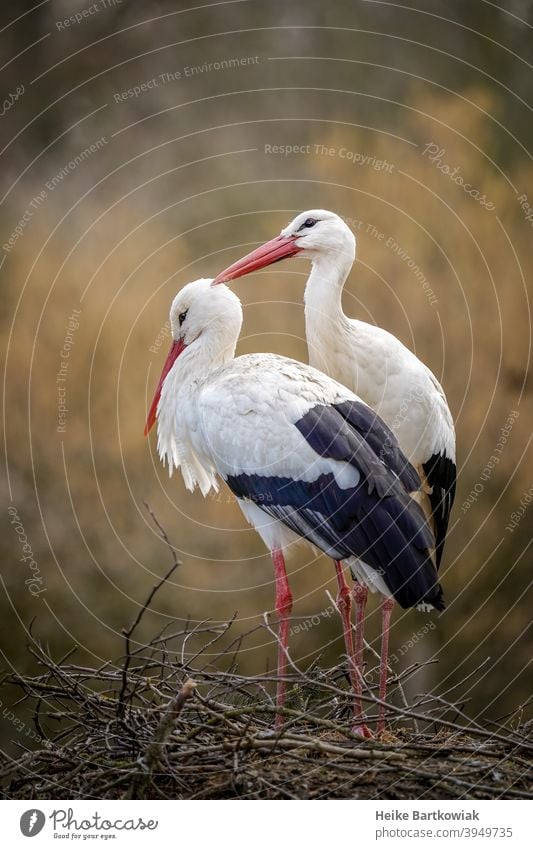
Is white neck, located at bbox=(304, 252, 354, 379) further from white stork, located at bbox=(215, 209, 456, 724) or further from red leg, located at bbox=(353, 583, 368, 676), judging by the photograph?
red leg, located at bbox=(353, 583, 368, 676)

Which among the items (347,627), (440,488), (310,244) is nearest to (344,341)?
(310,244)

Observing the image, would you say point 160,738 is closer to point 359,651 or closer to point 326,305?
point 359,651

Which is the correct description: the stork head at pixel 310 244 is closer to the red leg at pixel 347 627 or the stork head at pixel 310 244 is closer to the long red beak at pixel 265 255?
the long red beak at pixel 265 255

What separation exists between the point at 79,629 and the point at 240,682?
15.1 ft

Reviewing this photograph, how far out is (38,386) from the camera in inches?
303

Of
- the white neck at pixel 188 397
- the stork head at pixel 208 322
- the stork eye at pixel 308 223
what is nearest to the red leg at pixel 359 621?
the white neck at pixel 188 397

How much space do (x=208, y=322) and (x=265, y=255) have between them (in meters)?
0.39

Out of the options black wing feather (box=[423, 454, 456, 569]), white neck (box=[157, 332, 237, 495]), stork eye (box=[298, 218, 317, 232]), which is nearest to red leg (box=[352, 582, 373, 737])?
black wing feather (box=[423, 454, 456, 569])

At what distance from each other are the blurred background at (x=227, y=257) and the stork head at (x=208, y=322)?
2890mm

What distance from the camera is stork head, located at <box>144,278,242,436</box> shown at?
411cm

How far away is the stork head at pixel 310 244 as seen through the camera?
430cm

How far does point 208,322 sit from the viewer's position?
4.14 m
